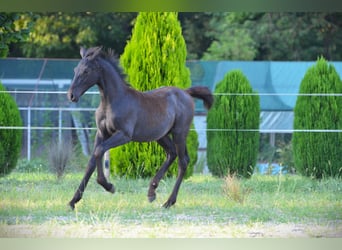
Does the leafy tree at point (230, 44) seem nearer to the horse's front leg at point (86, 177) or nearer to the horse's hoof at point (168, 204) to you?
the horse's hoof at point (168, 204)

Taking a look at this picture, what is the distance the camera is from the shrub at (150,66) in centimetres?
963

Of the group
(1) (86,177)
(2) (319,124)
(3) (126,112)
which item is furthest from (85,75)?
(2) (319,124)

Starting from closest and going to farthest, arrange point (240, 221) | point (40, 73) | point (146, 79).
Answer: point (240, 221) < point (146, 79) < point (40, 73)

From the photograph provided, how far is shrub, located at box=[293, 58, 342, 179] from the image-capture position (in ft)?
34.6

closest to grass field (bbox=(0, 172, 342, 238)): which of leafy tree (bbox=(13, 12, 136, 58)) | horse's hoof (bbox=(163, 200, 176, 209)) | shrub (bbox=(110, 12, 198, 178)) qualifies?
horse's hoof (bbox=(163, 200, 176, 209))

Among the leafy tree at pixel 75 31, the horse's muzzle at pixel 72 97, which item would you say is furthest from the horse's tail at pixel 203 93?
the leafy tree at pixel 75 31

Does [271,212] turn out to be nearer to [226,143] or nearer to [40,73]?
[226,143]

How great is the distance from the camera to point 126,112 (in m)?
7.45

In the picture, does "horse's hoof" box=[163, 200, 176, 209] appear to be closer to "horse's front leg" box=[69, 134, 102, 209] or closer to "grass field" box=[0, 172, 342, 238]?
"grass field" box=[0, 172, 342, 238]

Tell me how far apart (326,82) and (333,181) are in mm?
1428

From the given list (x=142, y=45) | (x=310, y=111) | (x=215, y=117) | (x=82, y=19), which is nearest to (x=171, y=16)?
(x=142, y=45)

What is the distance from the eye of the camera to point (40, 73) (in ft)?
47.8

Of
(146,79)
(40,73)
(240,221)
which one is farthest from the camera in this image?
(40,73)

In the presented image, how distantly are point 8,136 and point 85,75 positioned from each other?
384cm
